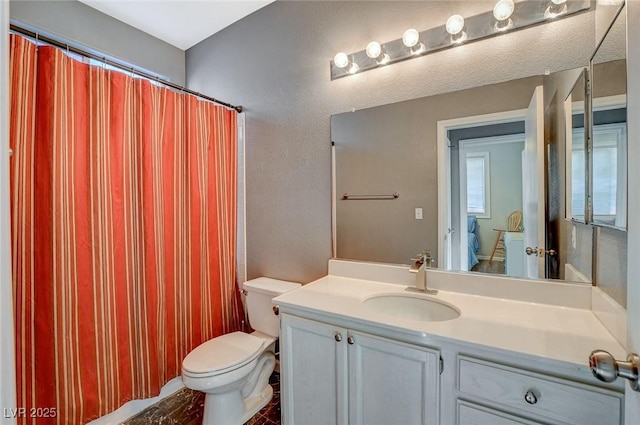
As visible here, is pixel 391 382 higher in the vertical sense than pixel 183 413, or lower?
higher

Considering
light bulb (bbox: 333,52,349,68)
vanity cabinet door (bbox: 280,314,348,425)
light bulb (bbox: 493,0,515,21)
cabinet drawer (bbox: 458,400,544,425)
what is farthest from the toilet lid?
light bulb (bbox: 493,0,515,21)

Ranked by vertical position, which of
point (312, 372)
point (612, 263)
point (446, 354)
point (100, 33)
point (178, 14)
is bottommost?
point (312, 372)

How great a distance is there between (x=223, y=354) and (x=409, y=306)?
103 cm

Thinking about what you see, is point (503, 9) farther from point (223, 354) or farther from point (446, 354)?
point (223, 354)

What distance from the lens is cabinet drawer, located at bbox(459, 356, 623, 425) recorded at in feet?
2.52

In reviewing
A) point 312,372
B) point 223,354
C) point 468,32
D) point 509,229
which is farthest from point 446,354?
point 468,32

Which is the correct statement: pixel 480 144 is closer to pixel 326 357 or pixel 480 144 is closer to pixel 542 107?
pixel 542 107

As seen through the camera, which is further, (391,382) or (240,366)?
(240,366)

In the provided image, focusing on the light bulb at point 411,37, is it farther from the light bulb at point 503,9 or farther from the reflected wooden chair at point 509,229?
the reflected wooden chair at point 509,229

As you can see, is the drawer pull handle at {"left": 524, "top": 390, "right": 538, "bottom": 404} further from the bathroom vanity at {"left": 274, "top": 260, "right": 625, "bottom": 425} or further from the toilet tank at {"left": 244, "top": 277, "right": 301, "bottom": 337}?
the toilet tank at {"left": 244, "top": 277, "right": 301, "bottom": 337}

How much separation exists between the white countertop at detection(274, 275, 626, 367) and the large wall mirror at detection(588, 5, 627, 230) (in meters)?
0.37

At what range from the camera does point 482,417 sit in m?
0.91

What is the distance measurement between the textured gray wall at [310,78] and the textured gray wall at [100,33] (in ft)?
0.64

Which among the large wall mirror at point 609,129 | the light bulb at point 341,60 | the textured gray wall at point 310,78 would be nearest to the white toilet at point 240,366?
the textured gray wall at point 310,78
